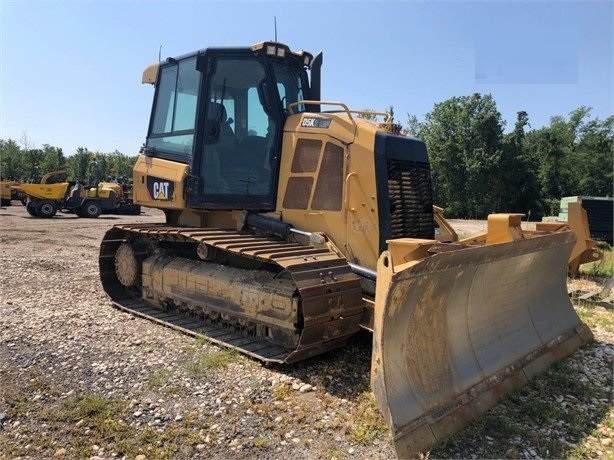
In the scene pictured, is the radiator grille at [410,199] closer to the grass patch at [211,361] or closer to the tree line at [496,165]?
the grass patch at [211,361]

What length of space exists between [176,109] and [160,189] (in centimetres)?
109

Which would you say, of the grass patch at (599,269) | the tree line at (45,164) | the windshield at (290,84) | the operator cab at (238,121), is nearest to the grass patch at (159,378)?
the operator cab at (238,121)

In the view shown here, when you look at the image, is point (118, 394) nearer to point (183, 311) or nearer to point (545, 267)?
point (183, 311)

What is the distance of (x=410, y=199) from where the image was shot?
5477 millimetres

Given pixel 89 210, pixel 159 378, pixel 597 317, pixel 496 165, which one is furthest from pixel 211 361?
pixel 496 165

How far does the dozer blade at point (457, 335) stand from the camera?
341 centimetres

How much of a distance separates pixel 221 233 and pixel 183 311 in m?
1.30

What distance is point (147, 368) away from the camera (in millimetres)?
4535

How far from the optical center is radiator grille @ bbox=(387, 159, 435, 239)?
17.2 feet

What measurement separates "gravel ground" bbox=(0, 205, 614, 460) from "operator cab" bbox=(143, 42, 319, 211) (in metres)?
1.82

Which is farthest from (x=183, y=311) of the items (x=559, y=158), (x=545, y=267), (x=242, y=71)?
(x=559, y=158)

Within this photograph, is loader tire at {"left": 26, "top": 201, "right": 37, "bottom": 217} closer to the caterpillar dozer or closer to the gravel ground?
the caterpillar dozer

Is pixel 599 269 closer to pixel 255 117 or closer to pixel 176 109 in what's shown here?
pixel 255 117

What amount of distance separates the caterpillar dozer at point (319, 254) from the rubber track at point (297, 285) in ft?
0.06
